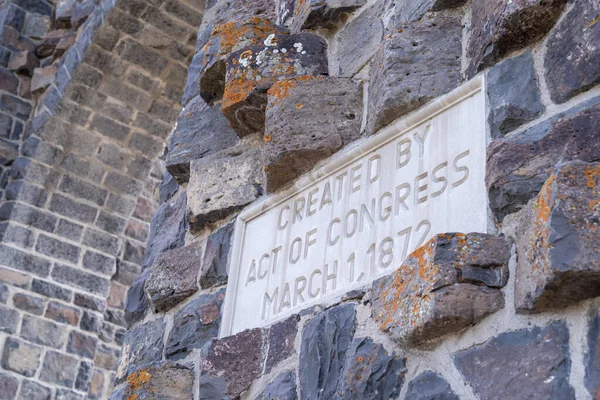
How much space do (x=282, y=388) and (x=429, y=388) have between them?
522 millimetres

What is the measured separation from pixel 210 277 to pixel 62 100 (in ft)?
13.4

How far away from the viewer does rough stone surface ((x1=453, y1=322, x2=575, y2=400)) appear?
1.39m

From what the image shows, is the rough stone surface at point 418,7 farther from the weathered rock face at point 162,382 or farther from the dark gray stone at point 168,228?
the weathered rock face at point 162,382

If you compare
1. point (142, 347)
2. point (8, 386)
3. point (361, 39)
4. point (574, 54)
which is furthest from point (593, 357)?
point (8, 386)

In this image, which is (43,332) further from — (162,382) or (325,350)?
(325,350)

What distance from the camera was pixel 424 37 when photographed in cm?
210

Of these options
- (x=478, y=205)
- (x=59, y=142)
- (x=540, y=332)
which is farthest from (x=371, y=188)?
(x=59, y=142)

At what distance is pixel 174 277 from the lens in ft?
8.65

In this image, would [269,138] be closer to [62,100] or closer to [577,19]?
[577,19]

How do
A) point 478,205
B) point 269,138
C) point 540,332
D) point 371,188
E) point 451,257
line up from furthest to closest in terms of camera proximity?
point 269,138, point 371,188, point 478,205, point 451,257, point 540,332

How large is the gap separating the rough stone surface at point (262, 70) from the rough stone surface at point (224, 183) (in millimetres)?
90

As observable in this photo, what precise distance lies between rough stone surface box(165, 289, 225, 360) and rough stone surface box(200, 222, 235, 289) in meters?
0.04

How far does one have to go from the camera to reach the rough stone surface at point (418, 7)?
2.12m

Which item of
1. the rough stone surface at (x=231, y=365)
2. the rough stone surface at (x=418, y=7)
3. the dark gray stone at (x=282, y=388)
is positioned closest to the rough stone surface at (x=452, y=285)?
the dark gray stone at (x=282, y=388)
